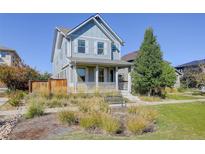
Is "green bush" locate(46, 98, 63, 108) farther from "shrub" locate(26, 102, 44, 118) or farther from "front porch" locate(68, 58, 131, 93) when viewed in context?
"front porch" locate(68, 58, 131, 93)

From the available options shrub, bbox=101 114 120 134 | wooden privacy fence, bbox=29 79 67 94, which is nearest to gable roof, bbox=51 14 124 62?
wooden privacy fence, bbox=29 79 67 94

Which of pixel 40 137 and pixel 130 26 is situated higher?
pixel 130 26

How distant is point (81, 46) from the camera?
24.1 m

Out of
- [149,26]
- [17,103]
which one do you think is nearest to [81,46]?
[149,26]

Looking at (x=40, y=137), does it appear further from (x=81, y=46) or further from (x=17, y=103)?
(x=81, y=46)

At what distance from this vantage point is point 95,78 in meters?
24.7

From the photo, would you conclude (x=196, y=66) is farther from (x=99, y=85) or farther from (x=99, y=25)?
(x=99, y=85)

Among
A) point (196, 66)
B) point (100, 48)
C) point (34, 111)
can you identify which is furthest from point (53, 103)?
point (196, 66)

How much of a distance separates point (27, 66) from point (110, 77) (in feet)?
31.8

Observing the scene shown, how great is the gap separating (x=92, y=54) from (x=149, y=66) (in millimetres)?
5806

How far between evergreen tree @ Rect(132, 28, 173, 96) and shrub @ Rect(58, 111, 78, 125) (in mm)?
13858

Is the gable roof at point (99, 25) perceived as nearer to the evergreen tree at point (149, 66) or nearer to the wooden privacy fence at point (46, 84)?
the evergreen tree at point (149, 66)

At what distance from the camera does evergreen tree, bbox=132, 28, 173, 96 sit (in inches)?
893
